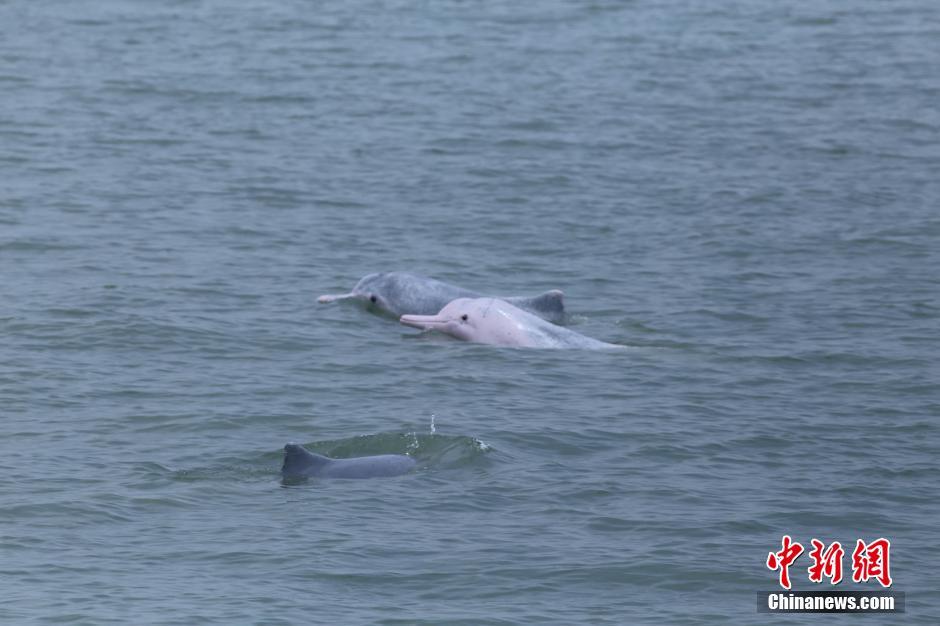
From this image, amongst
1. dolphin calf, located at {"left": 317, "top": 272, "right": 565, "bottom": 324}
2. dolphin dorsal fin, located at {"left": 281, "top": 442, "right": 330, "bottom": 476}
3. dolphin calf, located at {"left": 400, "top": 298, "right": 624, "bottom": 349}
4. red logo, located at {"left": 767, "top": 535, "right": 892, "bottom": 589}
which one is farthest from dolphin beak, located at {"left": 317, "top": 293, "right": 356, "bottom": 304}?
red logo, located at {"left": 767, "top": 535, "right": 892, "bottom": 589}

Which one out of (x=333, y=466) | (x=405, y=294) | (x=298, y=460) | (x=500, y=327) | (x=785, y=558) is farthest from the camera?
(x=405, y=294)

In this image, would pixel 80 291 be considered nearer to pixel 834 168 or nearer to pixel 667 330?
pixel 667 330

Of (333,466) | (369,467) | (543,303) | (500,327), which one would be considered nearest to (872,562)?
(369,467)

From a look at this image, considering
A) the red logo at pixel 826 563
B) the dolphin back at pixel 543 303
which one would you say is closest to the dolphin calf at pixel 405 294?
the dolphin back at pixel 543 303

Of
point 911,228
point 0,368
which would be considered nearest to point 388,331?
point 0,368

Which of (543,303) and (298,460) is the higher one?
(543,303)

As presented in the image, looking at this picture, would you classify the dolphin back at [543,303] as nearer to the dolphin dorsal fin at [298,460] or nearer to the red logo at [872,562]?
the dolphin dorsal fin at [298,460]

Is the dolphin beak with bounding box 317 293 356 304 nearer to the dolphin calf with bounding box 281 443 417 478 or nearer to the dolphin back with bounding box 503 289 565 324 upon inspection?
the dolphin back with bounding box 503 289 565 324

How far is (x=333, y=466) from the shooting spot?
16734 millimetres

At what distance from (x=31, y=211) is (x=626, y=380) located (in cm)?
1082

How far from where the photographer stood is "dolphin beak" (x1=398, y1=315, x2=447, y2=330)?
73.5ft

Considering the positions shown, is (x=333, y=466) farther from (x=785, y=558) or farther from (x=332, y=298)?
(x=332, y=298)

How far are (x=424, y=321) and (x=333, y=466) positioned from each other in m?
6.03

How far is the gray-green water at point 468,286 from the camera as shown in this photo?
48.9 ft
